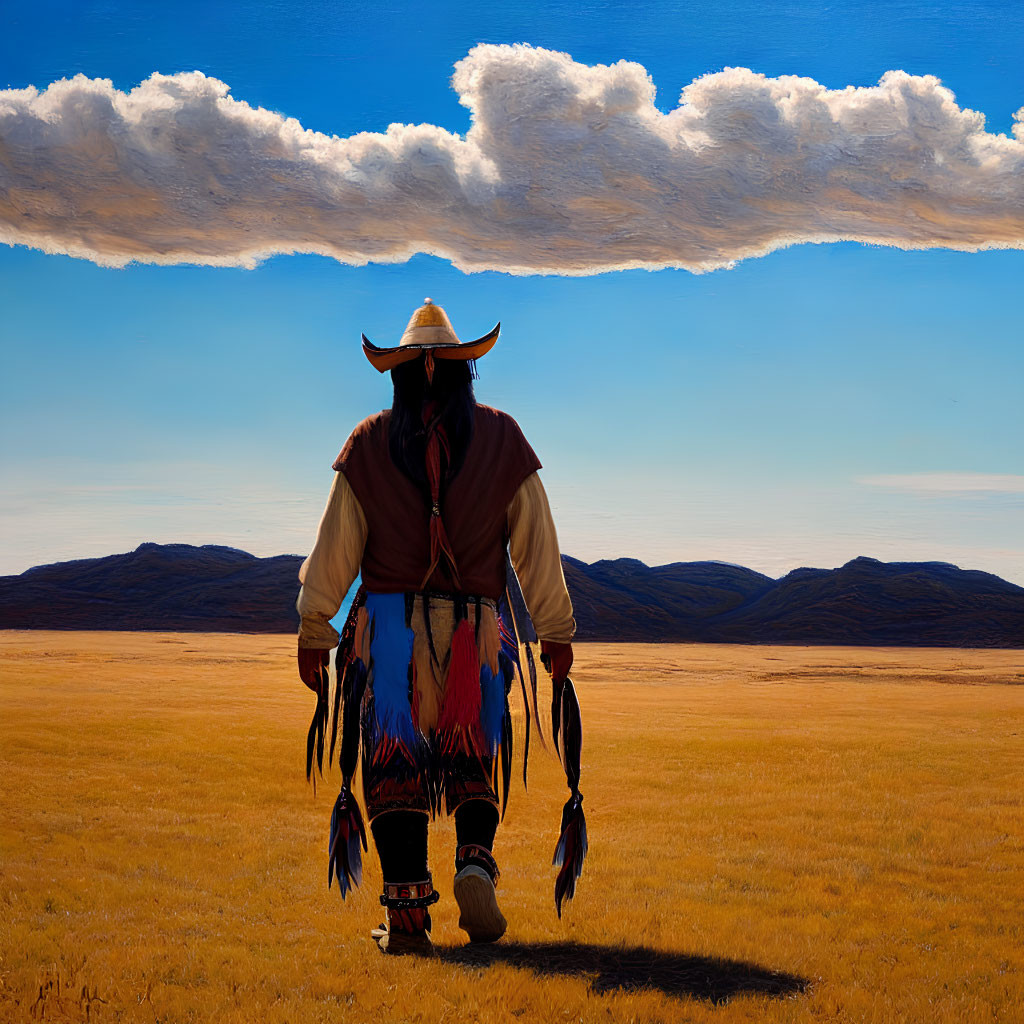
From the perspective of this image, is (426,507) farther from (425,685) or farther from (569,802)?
(569,802)

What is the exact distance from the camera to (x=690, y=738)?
1015 centimetres

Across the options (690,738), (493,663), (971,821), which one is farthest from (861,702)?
(493,663)

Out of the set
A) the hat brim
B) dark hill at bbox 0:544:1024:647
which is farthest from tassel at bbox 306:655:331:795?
dark hill at bbox 0:544:1024:647

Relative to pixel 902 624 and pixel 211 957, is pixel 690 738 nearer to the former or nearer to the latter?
pixel 211 957

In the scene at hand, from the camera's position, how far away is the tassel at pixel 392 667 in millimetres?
4160

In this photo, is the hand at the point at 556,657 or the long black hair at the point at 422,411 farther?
the hand at the point at 556,657

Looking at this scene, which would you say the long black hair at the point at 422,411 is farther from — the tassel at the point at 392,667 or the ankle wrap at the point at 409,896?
the ankle wrap at the point at 409,896

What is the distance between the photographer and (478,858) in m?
4.10

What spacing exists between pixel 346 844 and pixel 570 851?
3.41 feet

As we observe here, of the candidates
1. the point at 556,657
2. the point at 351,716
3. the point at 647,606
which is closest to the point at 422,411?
the point at 556,657

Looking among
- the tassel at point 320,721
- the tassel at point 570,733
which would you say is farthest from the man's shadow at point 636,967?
the tassel at point 320,721

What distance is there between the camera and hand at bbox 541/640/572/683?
4270mm

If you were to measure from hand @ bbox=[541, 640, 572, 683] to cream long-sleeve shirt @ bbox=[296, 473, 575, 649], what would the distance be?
0.12ft

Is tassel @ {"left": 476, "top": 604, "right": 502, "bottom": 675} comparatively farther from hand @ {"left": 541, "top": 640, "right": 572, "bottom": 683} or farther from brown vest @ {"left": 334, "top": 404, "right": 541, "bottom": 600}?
hand @ {"left": 541, "top": 640, "right": 572, "bottom": 683}
